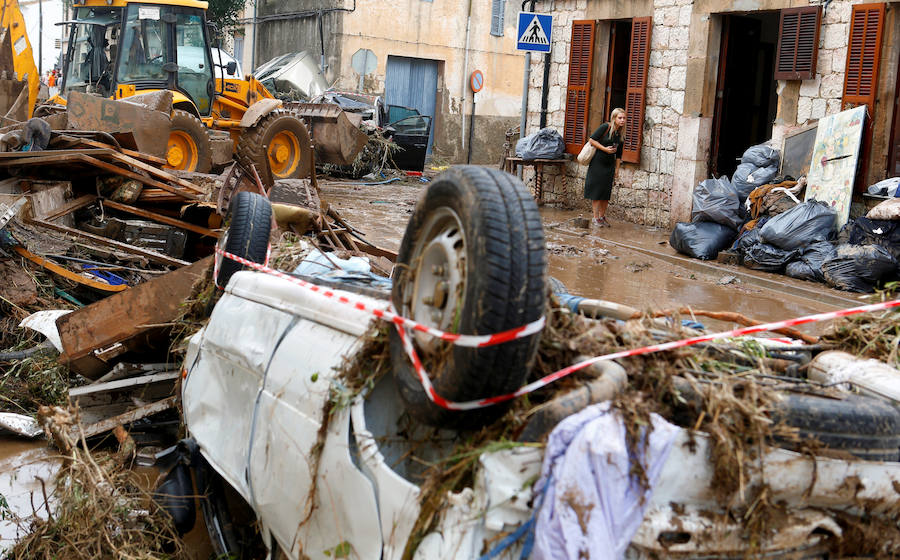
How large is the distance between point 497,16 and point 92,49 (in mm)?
16554

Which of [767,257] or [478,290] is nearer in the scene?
[478,290]

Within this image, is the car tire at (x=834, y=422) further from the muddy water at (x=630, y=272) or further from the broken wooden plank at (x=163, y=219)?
the broken wooden plank at (x=163, y=219)

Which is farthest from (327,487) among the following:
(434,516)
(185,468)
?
(185,468)

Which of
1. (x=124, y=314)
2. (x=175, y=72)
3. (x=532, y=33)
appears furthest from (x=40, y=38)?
(x=124, y=314)

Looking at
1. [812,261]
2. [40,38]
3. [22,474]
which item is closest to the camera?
[22,474]

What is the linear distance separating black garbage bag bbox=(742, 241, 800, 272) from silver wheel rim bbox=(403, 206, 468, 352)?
29.1 ft

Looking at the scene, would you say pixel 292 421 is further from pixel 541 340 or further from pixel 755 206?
pixel 755 206

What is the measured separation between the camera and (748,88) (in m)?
16.5

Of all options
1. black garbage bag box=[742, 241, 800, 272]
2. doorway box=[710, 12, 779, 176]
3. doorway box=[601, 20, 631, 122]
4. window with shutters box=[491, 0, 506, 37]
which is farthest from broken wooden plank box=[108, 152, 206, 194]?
window with shutters box=[491, 0, 506, 37]

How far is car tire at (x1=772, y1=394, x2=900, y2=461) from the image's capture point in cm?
231

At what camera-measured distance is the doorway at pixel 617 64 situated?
52.5ft

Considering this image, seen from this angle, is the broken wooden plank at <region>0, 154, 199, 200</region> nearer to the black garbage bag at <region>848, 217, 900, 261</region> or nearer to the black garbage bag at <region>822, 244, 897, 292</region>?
the black garbage bag at <region>822, 244, 897, 292</region>

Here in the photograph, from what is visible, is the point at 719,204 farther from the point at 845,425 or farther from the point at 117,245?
the point at 845,425

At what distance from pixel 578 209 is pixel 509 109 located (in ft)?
44.1
